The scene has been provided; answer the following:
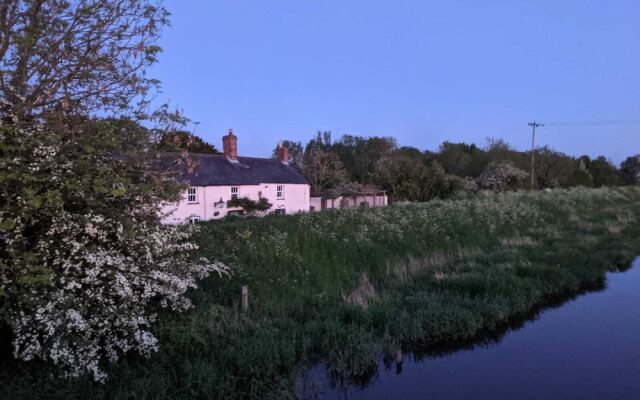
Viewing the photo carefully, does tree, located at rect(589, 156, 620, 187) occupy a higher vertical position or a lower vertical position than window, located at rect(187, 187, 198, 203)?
higher

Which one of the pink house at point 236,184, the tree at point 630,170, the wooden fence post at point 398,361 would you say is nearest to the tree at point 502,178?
the pink house at point 236,184

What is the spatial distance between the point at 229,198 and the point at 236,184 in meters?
1.21

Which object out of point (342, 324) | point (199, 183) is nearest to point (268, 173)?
point (199, 183)

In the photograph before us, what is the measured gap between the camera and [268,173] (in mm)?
36750

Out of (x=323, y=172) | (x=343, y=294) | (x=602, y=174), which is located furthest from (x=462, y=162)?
(x=343, y=294)

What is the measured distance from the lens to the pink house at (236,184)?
100ft

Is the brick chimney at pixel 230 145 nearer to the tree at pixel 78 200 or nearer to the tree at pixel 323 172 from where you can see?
the tree at pixel 323 172

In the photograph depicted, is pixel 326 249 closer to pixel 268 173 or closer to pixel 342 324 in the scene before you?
pixel 342 324

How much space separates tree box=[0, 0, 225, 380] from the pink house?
20.3 metres

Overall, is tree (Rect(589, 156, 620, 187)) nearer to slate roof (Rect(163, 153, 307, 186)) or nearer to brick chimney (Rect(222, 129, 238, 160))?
slate roof (Rect(163, 153, 307, 186))

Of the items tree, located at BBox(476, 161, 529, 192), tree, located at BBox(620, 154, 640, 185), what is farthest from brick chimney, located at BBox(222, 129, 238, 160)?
tree, located at BBox(620, 154, 640, 185)

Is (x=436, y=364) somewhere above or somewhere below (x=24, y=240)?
below

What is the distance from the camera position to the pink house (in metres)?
30.6

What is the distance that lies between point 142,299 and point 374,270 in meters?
8.23
